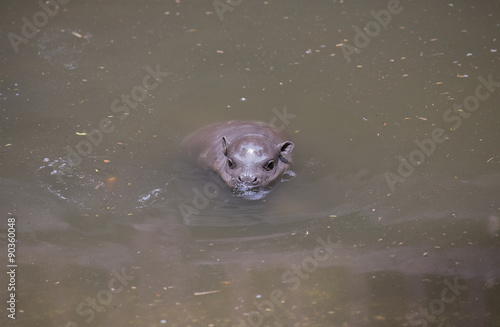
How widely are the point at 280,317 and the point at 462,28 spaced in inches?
326

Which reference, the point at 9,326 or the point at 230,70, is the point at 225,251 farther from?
the point at 230,70

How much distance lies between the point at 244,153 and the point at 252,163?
20cm

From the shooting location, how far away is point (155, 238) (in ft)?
24.8

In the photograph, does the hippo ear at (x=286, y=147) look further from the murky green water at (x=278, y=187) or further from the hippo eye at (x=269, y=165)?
the murky green water at (x=278, y=187)

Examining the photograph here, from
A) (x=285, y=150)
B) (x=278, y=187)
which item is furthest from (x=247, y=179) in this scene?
(x=285, y=150)

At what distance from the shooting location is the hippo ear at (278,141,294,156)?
8.73 m

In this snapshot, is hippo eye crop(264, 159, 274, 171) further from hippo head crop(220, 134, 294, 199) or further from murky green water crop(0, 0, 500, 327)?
murky green water crop(0, 0, 500, 327)

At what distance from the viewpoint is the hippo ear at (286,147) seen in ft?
28.7

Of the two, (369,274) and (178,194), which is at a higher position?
(178,194)

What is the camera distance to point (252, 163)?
8484 mm

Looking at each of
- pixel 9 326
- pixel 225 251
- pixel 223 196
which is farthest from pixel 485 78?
pixel 9 326

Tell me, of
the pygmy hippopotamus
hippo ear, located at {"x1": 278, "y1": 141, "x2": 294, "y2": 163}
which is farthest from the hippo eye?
hippo ear, located at {"x1": 278, "y1": 141, "x2": 294, "y2": 163}

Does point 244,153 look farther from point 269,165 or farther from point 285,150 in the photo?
point 285,150

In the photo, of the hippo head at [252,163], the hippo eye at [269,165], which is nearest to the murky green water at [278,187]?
the hippo head at [252,163]
